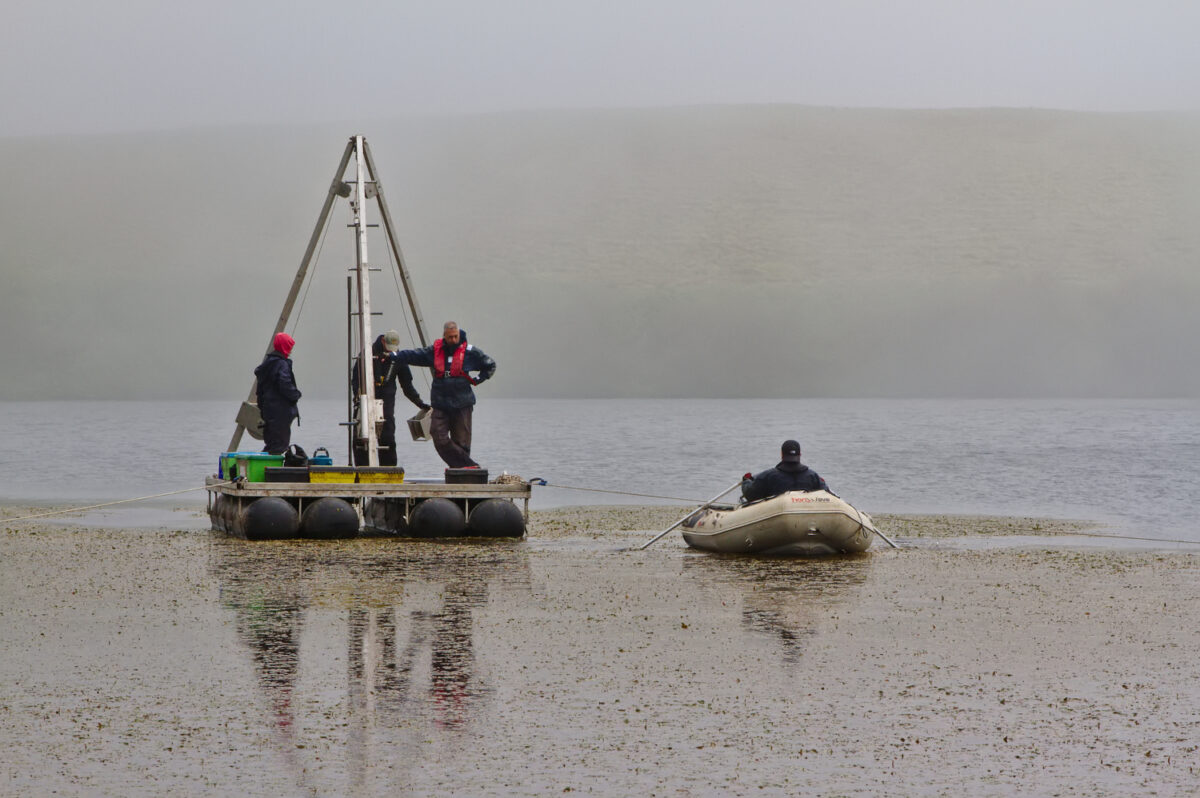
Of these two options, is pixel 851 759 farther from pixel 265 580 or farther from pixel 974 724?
pixel 265 580

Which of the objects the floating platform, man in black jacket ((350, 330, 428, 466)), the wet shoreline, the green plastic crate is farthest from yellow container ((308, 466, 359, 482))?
the wet shoreline

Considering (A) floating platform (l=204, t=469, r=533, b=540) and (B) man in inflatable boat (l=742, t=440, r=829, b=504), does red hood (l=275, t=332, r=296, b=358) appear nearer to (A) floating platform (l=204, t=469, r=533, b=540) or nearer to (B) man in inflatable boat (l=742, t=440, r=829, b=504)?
(A) floating platform (l=204, t=469, r=533, b=540)

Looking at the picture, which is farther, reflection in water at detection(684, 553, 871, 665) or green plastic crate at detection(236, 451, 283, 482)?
green plastic crate at detection(236, 451, 283, 482)

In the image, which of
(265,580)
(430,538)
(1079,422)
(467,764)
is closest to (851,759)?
(467,764)

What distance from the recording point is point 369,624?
11758 mm

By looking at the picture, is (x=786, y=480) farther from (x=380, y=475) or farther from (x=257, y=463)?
(x=257, y=463)

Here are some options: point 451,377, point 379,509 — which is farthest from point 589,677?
point 451,377

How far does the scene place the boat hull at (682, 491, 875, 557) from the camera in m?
17.5

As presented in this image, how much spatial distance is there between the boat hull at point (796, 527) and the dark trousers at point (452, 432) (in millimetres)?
4424

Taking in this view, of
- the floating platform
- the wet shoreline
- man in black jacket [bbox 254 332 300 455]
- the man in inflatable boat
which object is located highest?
man in black jacket [bbox 254 332 300 455]

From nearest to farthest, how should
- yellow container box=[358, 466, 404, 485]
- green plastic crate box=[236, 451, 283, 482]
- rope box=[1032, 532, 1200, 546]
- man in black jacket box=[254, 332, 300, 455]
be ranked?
yellow container box=[358, 466, 404, 485], green plastic crate box=[236, 451, 283, 482], man in black jacket box=[254, 332, 300, 455], rope box=[1032, 532, 1200, 546]

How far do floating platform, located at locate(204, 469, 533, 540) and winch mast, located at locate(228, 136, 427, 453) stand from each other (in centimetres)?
141

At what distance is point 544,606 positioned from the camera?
13.1m

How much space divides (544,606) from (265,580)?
317 cm
